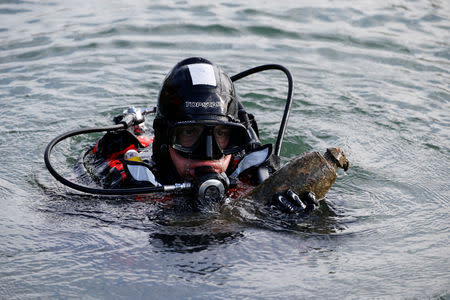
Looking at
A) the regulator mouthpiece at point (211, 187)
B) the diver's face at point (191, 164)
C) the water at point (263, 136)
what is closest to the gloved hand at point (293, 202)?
the water at point (263, 136)

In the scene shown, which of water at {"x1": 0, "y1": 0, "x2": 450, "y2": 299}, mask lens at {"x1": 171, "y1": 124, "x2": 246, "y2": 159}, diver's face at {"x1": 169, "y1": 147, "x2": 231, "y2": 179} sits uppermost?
mask lens at {"x1": 171, "y1": 124, "x2": 246, "y2": 159}

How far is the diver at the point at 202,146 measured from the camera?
148 inches

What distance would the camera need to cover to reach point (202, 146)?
379cm

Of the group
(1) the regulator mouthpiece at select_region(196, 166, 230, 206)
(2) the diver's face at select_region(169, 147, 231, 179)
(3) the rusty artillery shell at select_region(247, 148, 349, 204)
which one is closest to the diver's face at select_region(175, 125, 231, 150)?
(2) the diver's face at select_region(169, 147, 231, 179)

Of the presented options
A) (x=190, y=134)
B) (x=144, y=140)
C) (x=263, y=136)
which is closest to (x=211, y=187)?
(x=190, y=134)

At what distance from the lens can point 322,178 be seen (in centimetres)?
365

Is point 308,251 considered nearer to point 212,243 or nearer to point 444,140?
point 212,243

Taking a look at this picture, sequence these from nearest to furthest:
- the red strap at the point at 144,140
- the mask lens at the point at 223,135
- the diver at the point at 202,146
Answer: the diver at the point at 202,146 < the mask lens at the point at 223,135 < the red strap at the point at 144,140

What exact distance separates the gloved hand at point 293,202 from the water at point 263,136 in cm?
18

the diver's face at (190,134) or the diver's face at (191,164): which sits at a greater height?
the diver's face at (190,134)

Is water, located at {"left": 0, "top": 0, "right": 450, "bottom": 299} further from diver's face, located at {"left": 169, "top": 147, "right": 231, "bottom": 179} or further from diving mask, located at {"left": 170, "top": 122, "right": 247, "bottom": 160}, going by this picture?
diving mask, located at {"left": 170, "top": 122, "right": 247, "bottom": 160}

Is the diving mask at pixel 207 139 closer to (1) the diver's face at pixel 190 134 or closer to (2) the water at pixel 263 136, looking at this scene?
(1) the diver's face at pixel 190 134

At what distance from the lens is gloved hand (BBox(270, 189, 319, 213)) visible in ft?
11.8

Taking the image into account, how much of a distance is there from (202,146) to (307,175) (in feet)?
2.25
